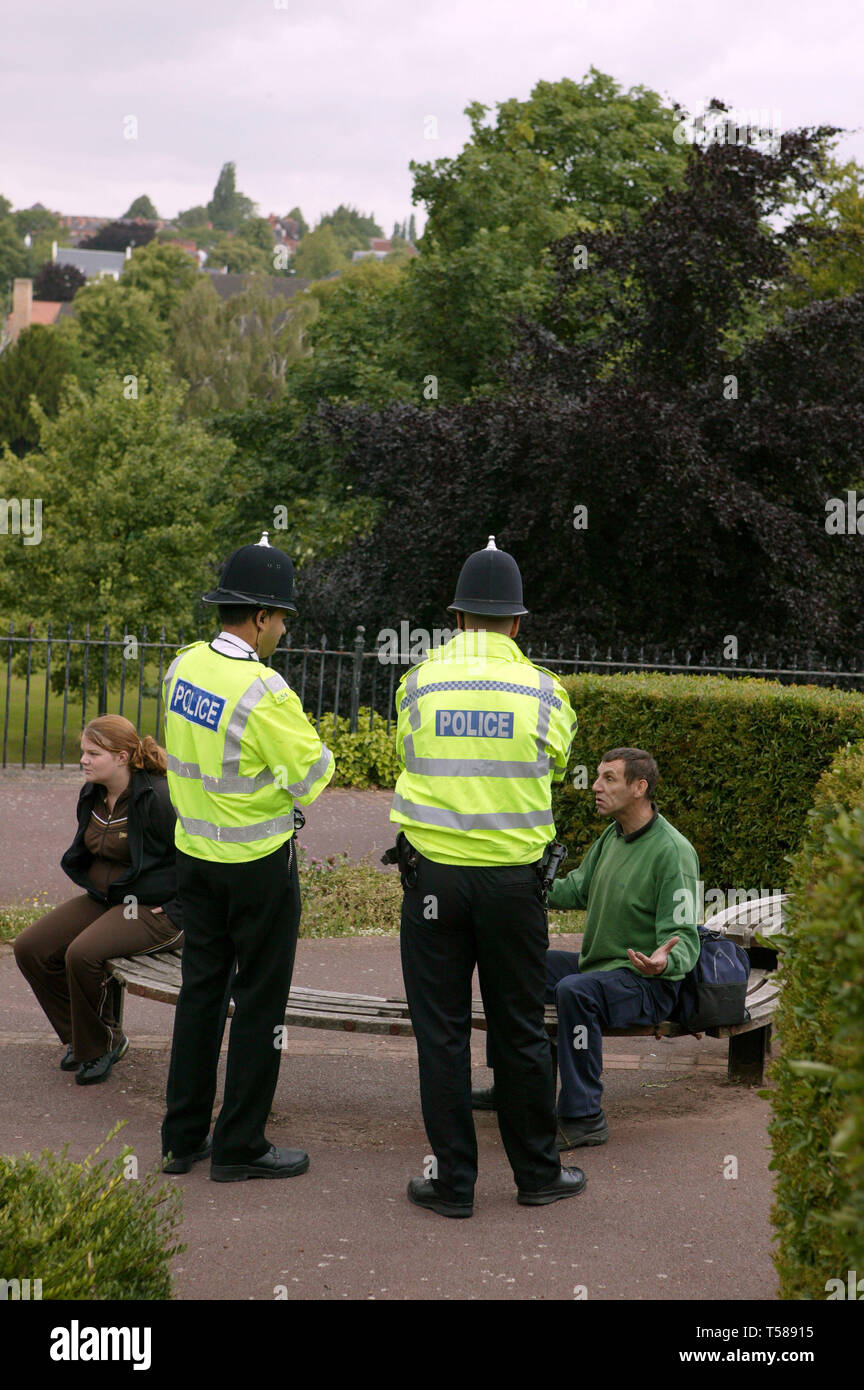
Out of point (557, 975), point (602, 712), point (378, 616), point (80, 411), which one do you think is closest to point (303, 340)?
point (80, 411)

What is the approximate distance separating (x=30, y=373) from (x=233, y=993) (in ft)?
201

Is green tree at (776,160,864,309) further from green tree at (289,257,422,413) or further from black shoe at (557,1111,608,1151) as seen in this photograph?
black shoe at (557,1111,608,1151)

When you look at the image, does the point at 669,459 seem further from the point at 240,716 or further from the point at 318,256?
the point at 318,256

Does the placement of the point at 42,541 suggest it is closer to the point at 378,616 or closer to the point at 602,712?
the point at 378,616

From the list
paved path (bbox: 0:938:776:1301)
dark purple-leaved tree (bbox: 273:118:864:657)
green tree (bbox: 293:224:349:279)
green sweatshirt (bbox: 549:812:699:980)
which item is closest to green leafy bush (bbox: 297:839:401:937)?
paved path (bbox: 0:938:776:1301)

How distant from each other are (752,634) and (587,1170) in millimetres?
11275

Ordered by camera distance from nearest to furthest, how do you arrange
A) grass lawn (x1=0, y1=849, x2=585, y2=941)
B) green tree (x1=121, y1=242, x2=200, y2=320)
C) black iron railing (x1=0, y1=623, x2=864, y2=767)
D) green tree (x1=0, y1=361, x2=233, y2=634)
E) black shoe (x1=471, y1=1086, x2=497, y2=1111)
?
black shoe (x1=471, y1=1086, x2=497, y2=1111), grass lawn (x1=0, y1=849, x2=585, y2=941), black iron railing (x1=0, y1=623, x2=864, y2=767), green tree (x1=0, y1=361, x2=233, y2=634), green tree (x1=121, y1=242, x2=200, y2=320)

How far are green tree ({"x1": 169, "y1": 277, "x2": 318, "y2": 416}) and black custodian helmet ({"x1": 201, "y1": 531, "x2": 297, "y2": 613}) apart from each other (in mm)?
42493

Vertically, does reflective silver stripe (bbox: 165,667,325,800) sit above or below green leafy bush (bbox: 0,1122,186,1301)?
above

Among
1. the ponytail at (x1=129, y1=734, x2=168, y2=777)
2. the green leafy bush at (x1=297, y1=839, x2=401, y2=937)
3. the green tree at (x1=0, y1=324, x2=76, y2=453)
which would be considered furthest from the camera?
the green tree at (x1=0, y1=324, x2=76, y2=453)

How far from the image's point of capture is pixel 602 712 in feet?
31.3

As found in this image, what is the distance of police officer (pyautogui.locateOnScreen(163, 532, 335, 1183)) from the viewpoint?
4.43m

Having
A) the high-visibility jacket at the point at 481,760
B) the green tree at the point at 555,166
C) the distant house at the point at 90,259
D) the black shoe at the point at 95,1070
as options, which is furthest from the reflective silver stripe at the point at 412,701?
the distant house at the point at 90,259

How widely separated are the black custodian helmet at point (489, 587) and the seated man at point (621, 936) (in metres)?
0.89
